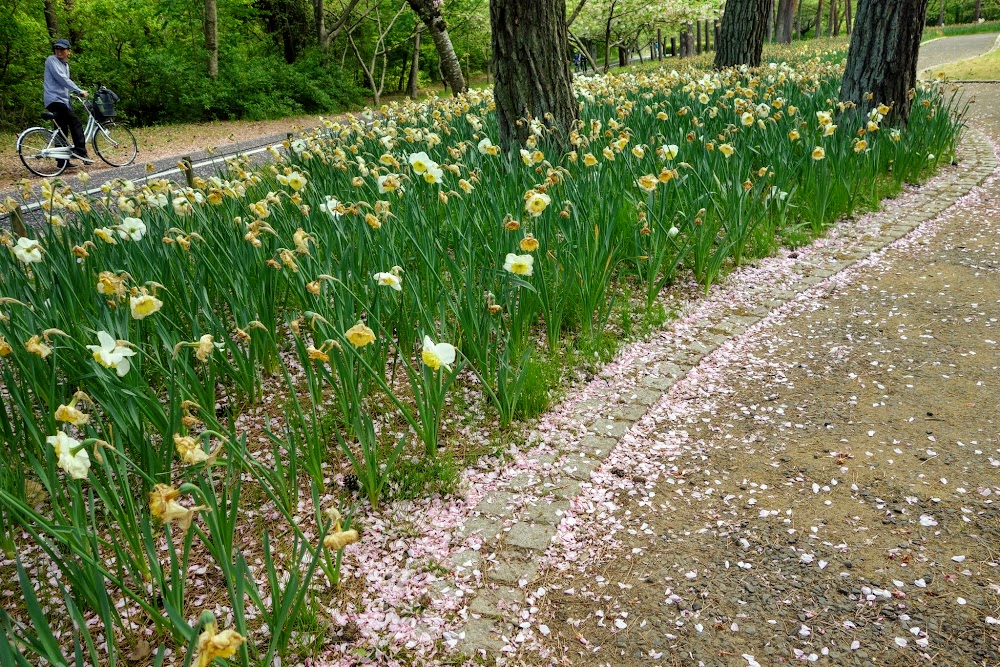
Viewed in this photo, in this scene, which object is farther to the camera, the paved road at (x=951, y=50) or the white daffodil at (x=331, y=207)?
the paved road at (x=951, y=50)

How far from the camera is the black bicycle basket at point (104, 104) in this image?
10907 mm

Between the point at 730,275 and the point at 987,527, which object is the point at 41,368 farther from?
the point at 730,275

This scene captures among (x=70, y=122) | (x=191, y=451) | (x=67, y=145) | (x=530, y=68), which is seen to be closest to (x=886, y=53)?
(x=530, y=68)

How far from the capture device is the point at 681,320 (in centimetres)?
372

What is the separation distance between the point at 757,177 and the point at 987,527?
124 inches

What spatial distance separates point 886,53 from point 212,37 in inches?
592

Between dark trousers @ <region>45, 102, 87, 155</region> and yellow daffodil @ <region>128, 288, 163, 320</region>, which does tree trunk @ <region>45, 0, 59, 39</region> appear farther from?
yellow daffodil @ <region>128, 288, 163, 320</region>

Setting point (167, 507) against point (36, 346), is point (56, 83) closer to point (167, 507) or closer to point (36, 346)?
point (36, 346)

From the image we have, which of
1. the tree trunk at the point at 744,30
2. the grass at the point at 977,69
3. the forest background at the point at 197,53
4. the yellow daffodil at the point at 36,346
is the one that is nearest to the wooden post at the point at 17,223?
the yellow daffodil at the point at 36,346

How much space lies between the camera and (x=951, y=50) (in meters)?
22.8

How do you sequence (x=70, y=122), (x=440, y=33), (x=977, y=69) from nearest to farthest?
(x=70, y=122), (x=440, y=33), (x=977, y=69)

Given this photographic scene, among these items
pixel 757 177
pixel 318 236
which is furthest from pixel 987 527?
pixel 757 177

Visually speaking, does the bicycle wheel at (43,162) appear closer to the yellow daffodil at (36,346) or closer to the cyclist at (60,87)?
the cyclist at (60,87)

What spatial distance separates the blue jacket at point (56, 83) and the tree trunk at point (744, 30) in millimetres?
9890
